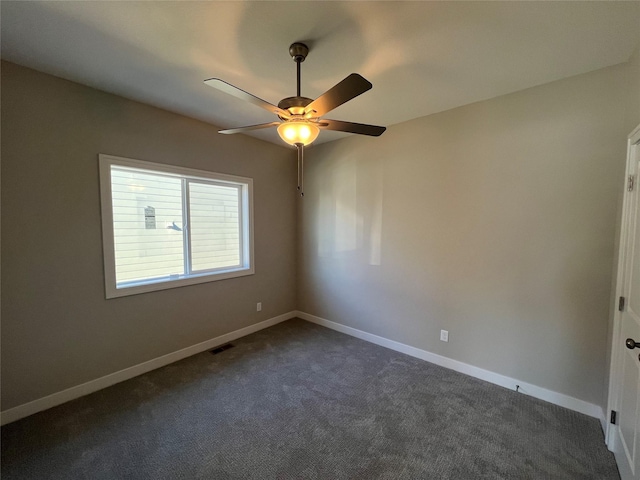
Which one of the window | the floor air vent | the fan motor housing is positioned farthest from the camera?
the floor air vent

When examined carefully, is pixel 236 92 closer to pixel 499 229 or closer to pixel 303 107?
pixel 303 107

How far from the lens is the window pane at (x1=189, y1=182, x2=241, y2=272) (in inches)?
123

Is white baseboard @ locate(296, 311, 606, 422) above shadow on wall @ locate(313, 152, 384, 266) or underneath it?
underneath

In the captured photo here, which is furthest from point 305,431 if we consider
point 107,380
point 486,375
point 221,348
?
point 107,380

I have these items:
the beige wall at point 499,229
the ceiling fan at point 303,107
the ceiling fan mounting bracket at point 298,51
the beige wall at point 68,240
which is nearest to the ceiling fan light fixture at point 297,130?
the ceiling fan at point 303,107

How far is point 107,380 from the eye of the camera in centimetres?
244

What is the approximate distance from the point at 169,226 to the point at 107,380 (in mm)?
1540

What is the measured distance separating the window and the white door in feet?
11.3

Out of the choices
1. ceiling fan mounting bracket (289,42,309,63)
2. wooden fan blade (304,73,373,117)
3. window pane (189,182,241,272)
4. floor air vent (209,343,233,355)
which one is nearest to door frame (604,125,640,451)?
wooden fan blade (304,73,373,117)

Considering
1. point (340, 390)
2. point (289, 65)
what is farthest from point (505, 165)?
point (340, 390)

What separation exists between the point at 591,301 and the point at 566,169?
1037 mm

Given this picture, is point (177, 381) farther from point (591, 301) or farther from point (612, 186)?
point (612, 186)

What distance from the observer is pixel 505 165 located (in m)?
2.36

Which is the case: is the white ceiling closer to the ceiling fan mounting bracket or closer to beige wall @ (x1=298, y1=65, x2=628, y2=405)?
the ceiling fan mounting bracket
